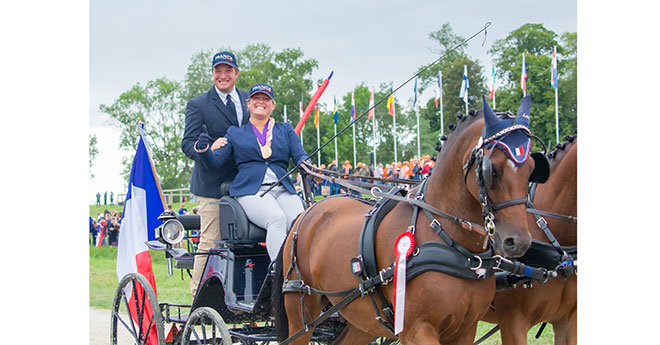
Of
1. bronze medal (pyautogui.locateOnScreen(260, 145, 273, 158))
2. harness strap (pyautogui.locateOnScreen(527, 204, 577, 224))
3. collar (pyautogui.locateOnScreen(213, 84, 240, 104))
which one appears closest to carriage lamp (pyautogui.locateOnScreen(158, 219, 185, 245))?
bronze medal (pyautogui.locateOnScreen(260, 145, 273, 158))

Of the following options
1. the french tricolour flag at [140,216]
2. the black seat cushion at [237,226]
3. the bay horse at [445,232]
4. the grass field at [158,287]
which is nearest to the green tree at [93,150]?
the grass field at [158,287]

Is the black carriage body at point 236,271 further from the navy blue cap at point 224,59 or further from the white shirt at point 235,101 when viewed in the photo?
the navy blue cap at point 224,59

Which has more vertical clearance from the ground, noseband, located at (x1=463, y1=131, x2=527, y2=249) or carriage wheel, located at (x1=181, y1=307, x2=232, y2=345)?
noseband, located at (x1=463, y1=131, x2=527, y2=249)

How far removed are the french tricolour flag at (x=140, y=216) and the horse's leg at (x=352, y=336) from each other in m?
2.24

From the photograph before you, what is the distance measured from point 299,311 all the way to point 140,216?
239 centimetres

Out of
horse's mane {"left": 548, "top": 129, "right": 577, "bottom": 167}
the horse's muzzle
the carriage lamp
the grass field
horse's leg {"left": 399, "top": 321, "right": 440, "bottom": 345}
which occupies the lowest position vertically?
the grass field

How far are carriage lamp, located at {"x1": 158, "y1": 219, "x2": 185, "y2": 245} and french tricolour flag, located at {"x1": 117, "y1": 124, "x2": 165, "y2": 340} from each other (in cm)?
82

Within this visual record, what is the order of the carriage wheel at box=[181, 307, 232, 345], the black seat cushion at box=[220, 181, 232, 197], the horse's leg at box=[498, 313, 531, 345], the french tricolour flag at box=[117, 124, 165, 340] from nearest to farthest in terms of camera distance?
the horse's leg at box=[498, 313, 531, 345] < the carriage wheel at box=[181, 307, 232, 345] < the black seat cushion at box=[220, 181, 232, 197] < the french tricolour flag at box=[117, 124, 165, 340]

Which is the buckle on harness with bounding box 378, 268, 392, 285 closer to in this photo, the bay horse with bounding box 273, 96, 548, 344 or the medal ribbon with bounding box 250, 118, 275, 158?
the bay horse with bounding box 273, 96, 548, 344

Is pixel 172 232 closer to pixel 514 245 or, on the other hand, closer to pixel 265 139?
pixel 265 139

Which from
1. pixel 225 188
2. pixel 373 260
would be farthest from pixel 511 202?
pixel 225 188

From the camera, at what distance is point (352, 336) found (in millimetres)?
5203

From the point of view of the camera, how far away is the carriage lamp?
5824 mm
